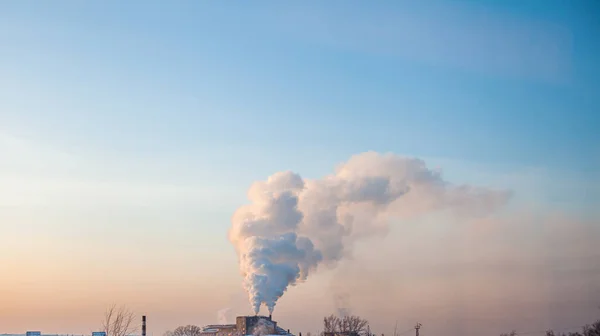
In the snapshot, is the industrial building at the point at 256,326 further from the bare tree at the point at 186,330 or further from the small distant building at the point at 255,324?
the bare tree at the point at 186,330

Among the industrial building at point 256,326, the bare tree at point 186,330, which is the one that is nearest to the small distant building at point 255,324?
the industrial building at point 256,326

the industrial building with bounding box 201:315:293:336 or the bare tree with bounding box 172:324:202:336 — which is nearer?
the industrial building with bounding box 201:315:293:336

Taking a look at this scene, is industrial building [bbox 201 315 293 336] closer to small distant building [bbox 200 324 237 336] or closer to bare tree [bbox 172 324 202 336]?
small distant building [bbox 200 324 237 336]

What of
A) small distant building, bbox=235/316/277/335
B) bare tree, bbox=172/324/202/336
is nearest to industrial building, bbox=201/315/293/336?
small distant building, bbox=235/316/277/335

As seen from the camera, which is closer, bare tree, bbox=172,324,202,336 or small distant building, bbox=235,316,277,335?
small distant building, bbox=235,316,277,335

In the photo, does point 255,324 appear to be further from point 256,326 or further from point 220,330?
point 220,330

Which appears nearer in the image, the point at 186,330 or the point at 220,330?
the point at 220,330

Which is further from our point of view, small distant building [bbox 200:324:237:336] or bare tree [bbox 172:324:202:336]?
bare tree [bbox 172:324:202:336]

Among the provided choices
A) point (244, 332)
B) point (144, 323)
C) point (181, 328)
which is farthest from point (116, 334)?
point (181, 328)

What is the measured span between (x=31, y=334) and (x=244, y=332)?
47.1m

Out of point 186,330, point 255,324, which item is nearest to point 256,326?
point 255,324

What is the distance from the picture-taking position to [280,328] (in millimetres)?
145000

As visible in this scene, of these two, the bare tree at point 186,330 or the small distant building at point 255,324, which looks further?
the bare tree at point 186,330

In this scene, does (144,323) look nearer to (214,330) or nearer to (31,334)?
(214,330)
